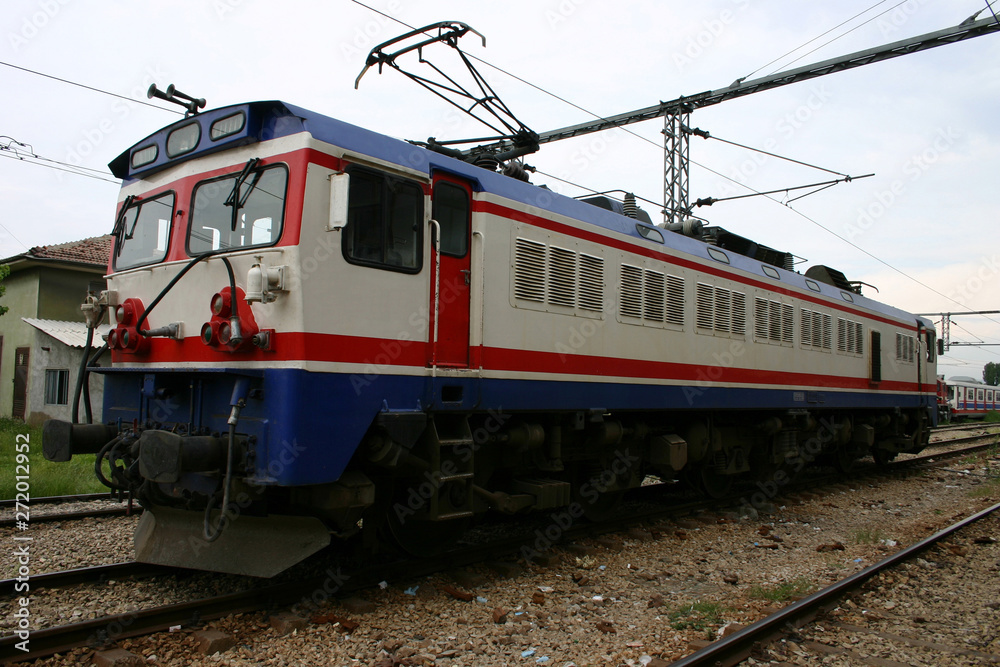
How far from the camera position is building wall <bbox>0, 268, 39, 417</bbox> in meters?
20.1

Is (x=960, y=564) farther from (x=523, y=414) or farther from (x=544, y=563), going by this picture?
(x=523, y=414)

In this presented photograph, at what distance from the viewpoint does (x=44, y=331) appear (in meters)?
18.6

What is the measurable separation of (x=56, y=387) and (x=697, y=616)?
1953 cm

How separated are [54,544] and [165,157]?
3.91m

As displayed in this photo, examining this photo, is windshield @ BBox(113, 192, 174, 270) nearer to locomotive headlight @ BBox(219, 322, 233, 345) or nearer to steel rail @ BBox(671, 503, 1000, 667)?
locomotive headlight @ BBox(219, 322, 233, 345)

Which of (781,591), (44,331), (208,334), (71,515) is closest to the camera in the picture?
(208,334)

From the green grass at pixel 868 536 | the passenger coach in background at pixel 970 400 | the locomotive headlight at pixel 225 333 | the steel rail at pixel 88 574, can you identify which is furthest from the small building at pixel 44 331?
the passenger coach in background at pixel 970 400

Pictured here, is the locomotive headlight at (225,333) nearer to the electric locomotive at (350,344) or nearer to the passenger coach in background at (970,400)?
the electric locomotive at (350,344)

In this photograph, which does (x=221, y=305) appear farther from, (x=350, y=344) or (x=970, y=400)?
(x=970, y=400)

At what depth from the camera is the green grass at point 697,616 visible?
17.6ft

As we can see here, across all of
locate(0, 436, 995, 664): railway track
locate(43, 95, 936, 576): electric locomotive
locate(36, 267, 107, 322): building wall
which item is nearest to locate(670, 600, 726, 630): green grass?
locate(43, 95, 936, 576): electric locomotive

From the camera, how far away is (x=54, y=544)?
6742 mm

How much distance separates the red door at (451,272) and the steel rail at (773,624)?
291 centimetres

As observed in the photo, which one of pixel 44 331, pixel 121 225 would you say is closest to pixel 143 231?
pixel 121 225
